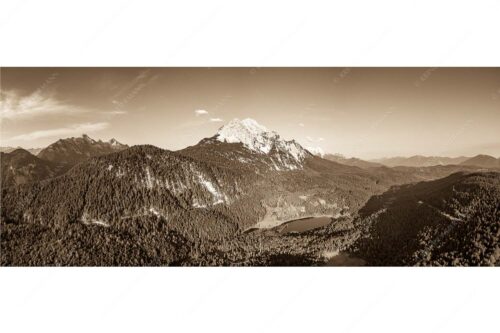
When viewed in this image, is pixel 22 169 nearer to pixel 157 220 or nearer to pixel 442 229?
pixel 157 220

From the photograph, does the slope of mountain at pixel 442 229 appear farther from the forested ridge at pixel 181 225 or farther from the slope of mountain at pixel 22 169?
the slope of mountain at pixel 22 169

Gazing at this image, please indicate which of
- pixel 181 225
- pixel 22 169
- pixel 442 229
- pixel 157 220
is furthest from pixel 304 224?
pixel 22 169

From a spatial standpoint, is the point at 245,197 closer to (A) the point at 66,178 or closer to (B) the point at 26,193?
(A) the point at 66,178

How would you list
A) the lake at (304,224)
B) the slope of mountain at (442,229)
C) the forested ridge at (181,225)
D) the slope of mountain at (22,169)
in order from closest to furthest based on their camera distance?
the slope of mountain at (442,229)
the forested ridge at (181,225)
the lake at (304,224)
the slope of mountain at (22,169)

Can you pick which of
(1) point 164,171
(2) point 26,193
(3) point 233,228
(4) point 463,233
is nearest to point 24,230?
(2) point 26,193

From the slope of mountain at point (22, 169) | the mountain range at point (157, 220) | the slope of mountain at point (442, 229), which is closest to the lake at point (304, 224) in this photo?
the mountain range at point (157, 220)

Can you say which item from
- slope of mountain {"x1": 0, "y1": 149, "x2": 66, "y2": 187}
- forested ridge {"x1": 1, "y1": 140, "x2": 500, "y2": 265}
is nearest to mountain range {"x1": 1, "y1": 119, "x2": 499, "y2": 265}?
forested ridge {"x1": 1, "y1": 140, "x2": 500, "y2": 265}

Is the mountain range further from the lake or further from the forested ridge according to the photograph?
the lake
